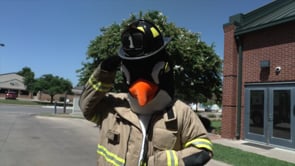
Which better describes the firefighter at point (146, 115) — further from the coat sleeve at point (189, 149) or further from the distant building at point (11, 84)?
the distant building at point (11, 84)

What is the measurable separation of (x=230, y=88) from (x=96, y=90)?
33.7ft

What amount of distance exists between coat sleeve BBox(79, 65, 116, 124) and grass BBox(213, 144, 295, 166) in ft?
19.4

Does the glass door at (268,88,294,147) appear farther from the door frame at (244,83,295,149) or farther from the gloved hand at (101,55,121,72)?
the gloved hand at (101,55,121,72)

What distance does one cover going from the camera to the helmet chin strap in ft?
6.22

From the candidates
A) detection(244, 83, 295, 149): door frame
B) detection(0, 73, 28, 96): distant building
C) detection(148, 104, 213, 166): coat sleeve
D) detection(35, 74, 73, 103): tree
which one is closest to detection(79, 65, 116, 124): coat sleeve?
detection(148, 104, 213, 166): coat sleeve

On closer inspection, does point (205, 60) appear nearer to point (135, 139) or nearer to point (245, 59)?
point (245, 59)

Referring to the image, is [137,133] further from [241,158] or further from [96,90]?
[241,158]

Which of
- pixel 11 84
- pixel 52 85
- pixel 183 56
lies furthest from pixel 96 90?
pixel 11 84

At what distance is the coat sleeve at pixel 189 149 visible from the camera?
1738 mm

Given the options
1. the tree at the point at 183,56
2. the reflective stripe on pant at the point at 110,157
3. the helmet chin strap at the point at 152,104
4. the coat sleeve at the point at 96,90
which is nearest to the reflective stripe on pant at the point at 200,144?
the helmet chin strap at the point at 152,104

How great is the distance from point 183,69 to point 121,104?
13610 mm

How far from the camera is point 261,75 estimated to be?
1066 centimetres

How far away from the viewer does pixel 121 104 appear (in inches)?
81.5

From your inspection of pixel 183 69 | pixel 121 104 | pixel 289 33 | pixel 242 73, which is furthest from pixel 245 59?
pixel 121 104
